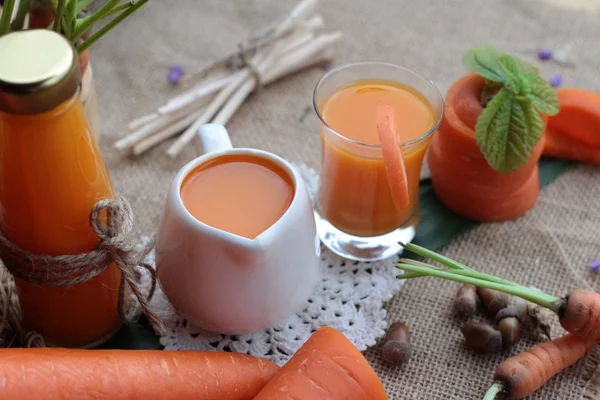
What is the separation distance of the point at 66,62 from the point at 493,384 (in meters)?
0.74

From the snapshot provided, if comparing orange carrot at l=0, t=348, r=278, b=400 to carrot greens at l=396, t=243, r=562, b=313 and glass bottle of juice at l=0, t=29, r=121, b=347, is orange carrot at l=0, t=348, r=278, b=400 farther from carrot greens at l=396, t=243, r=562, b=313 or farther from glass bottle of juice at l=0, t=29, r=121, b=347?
carrot greens at l=396, t=243, r=562, b=313

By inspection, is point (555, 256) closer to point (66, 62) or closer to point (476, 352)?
point (476, 352)

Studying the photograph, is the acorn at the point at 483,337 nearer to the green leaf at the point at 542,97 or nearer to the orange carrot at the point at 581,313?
the orange carrot at the point at 581,313

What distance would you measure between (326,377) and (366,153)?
350mm

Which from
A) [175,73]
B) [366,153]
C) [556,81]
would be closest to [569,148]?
[556,81]

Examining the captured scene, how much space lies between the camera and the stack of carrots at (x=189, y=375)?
93 cm

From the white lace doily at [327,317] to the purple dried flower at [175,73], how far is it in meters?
0.49

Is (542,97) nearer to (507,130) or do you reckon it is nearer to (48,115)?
(507,130)

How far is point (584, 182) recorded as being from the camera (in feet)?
4.60

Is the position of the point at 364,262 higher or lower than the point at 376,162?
lower

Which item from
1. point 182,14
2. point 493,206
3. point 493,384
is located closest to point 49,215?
point 493,384

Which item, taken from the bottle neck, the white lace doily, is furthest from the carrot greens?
the bottle neck

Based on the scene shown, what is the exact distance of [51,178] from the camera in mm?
869

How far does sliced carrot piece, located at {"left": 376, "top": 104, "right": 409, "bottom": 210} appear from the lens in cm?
105
